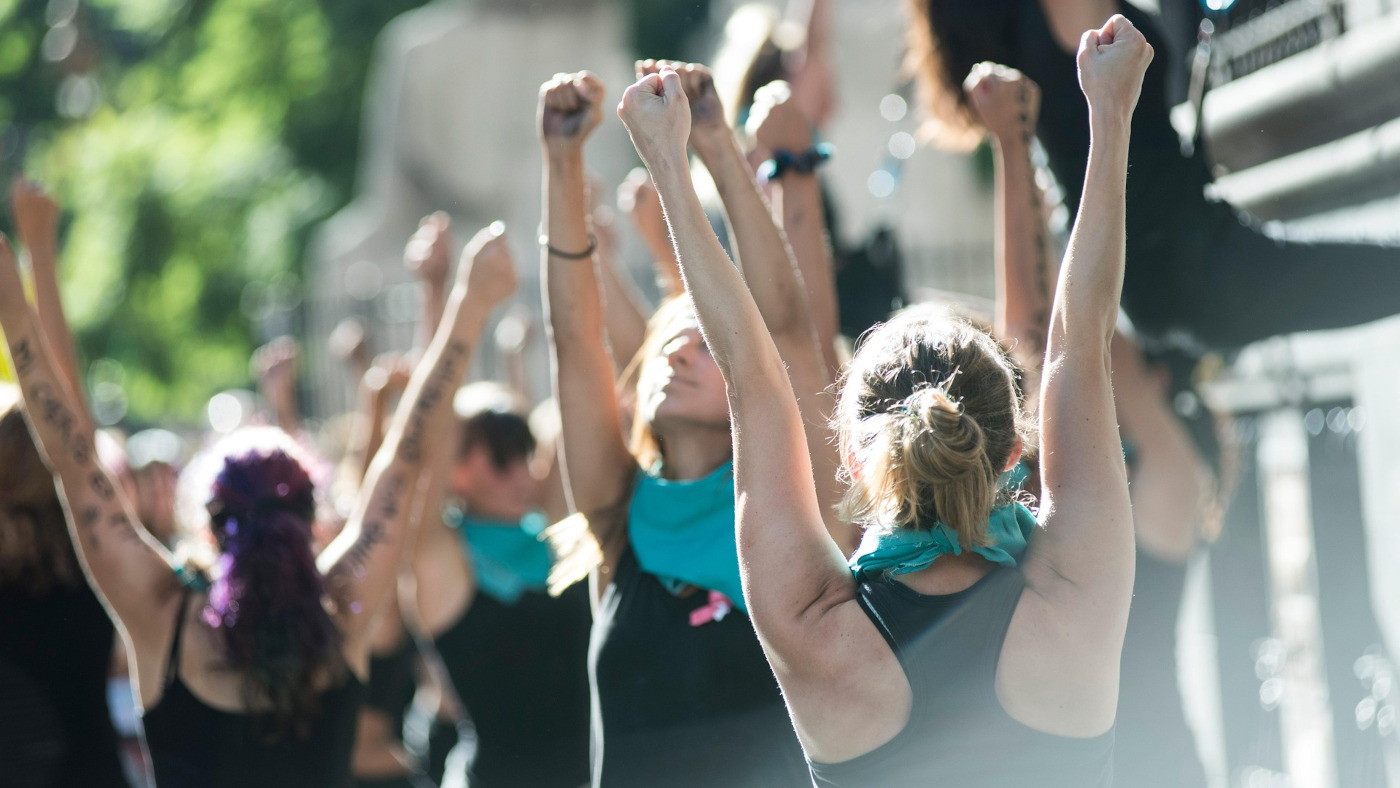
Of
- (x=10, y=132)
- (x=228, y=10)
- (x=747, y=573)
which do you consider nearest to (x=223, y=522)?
(x=747, y=573)

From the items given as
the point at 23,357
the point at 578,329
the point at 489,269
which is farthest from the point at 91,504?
the point at 578,329

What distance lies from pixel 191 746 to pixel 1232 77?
10.5 ft

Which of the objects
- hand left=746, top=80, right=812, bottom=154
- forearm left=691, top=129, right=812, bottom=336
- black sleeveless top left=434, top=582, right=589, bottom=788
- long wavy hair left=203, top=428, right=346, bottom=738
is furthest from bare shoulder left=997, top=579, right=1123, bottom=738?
black sleeveless top left=434, top=582, right=589, bottom=788

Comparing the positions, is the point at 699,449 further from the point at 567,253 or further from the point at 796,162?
the point at 796,162

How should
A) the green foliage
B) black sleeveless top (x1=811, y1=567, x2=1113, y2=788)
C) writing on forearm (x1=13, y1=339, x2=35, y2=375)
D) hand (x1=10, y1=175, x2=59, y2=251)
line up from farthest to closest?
the green foliage
hand (x1=10, y1=175, x2=59, y2=251)
writing on forearm (x1=13, y1=339, x2=35, y2=375)
black sleeveless top (x1=811, y1=567, x2=1113, y2=788)

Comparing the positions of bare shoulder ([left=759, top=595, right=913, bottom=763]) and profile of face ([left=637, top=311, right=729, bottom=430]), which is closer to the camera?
bare shoulder ([left=759, top=595, right=913, bottom=763])

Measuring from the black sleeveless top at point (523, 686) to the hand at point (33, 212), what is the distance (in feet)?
5.02

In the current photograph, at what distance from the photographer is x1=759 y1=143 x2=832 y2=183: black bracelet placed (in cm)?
280

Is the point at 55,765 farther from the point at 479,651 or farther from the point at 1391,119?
the point at 1391,119

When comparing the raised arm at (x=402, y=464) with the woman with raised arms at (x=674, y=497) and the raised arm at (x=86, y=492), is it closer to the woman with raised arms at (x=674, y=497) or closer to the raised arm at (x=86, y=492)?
the raised arm at (x=86, y=492)

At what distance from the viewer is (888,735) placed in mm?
1791

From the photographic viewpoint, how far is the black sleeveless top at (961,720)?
5.77 ft

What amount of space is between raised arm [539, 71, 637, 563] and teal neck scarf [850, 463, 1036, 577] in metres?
0.83

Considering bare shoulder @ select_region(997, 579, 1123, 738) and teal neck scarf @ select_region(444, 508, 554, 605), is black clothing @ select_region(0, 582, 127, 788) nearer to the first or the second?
teal neck scarf @ select_region(444, 508, 554, 605)
